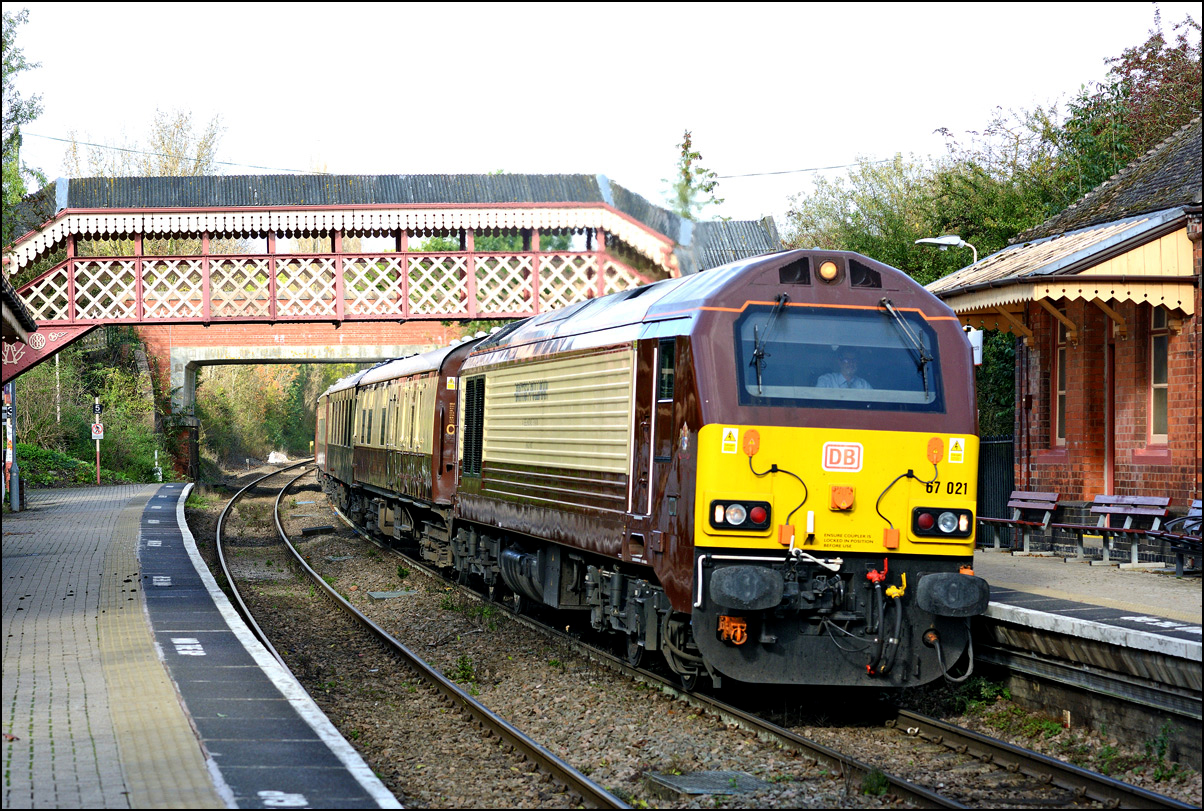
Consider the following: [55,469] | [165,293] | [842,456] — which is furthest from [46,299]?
[842,456]

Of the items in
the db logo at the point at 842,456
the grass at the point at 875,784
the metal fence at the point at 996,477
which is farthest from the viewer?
the metal fence at the point at 996,477

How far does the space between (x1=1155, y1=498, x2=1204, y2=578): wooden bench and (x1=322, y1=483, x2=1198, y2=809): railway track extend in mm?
4573

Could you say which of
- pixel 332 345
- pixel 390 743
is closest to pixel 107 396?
pixel 332 345

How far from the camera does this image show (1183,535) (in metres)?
12.3

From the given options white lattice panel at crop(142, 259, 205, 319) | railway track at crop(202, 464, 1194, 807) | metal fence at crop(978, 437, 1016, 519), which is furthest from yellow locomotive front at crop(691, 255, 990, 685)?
white lattice panel at crop(142, 259, 205, 319)

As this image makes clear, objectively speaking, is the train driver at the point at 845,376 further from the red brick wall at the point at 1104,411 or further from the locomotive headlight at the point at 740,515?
the red brick wall at the point at 1104,411

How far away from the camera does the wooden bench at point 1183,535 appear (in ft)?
39.3

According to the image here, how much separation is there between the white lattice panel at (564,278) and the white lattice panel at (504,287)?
334 millimetres

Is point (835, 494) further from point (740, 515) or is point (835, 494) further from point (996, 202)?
point (996, 202)

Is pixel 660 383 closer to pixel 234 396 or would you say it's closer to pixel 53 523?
pixel 53 523

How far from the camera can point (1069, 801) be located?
23.4 feet

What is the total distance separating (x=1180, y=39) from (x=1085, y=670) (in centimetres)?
2238

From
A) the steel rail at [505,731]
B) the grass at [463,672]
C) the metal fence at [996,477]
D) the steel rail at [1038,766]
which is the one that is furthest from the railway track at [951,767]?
the metal fence at [996,477]

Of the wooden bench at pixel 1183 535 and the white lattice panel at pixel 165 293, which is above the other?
the white lattice panel at pixel 165 293
